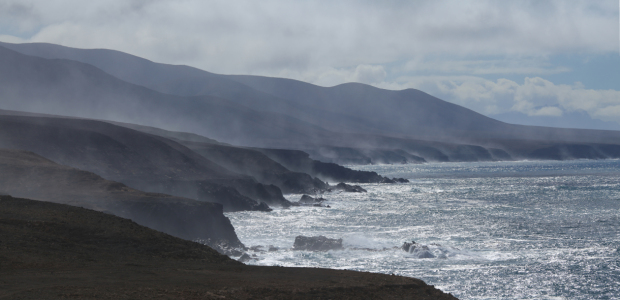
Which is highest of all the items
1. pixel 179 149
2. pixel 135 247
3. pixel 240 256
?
pixel 179 149

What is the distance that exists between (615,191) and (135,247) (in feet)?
221

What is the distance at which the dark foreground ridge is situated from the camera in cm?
1291

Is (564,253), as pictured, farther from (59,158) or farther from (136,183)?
(59,158)

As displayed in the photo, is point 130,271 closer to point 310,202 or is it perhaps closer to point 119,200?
point 119,200

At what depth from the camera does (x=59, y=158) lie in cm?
5350

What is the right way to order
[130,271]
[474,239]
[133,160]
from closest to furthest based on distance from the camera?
[130,271] → [474,239] → [133,160]

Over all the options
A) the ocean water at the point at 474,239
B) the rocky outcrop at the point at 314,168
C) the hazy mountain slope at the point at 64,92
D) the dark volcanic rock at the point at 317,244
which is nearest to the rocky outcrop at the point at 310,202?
the ocean water at the point at 474,239

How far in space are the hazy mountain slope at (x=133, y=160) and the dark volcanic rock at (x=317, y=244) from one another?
2106 cm

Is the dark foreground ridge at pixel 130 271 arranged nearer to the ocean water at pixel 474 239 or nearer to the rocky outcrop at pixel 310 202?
the ocean water at pixel 474 239

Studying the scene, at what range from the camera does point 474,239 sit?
116ft

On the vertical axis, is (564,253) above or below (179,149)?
below

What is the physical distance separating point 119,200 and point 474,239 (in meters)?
23.0

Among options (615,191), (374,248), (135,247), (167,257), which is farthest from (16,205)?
(615,191)

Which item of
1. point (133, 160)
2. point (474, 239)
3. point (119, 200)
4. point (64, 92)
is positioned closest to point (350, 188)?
point (133, 160)
